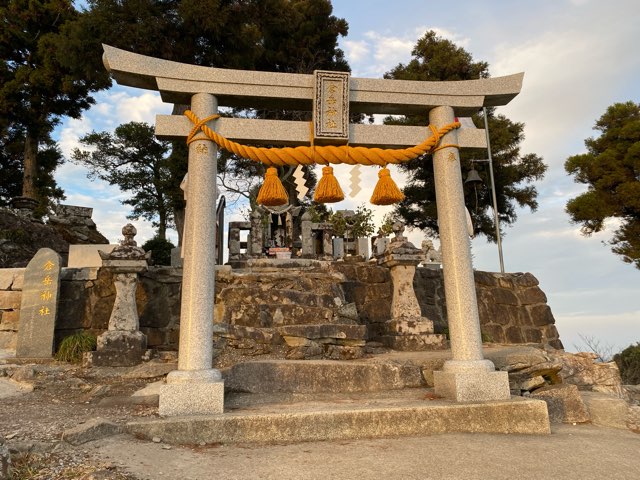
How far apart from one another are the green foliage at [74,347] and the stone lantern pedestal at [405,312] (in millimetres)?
4676

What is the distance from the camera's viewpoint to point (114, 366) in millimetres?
5898

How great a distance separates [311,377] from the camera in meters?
4.86

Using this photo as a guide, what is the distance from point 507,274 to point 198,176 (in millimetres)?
8362

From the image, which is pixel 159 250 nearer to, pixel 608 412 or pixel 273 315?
pixel 273 315

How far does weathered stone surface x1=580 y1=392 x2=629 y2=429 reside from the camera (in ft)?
15.3

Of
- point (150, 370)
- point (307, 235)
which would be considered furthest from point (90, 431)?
point (307, 235)

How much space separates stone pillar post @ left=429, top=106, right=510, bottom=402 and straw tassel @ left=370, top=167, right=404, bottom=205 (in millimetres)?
522

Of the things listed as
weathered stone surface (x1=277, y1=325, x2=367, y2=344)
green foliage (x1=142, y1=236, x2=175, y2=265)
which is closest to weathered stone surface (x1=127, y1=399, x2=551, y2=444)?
weathered stone surface (x1=277, y1=325, x2=367, y2=344)

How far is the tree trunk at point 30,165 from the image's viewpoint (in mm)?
16375

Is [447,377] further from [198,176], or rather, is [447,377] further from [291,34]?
[291,34]

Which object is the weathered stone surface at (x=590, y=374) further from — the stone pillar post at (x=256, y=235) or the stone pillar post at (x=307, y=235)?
the stone pillar post at (x=256, y=235)

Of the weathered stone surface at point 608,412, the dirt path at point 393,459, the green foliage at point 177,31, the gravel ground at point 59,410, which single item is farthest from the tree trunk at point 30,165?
the weathered stone surface at point 608,412

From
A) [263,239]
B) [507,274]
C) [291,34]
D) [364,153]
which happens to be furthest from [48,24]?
[507,274]

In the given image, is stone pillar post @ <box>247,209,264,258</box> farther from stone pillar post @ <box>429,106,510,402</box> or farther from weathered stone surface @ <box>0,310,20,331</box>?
stone pillar post @ <box>429,106,510,402</box>
